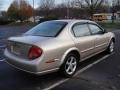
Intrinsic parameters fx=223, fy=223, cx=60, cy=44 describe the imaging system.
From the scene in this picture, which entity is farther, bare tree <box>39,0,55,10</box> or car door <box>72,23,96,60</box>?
bare tree <box>39,0,55,10</box>

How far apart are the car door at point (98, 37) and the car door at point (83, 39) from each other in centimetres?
27

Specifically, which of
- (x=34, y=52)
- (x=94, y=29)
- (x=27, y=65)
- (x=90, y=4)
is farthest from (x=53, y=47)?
(x=90, y=4)

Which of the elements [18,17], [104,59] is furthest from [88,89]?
[18,17]

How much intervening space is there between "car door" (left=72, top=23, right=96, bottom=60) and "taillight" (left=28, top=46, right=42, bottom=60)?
4.46ft

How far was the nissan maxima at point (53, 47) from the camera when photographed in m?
5.26

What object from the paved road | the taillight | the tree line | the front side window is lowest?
the paved road

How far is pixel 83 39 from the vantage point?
21.5 feet

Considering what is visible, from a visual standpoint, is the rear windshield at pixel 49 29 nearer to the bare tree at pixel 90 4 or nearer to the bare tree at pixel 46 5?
the bare tree at pixel 90 4

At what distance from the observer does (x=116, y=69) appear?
678 cm

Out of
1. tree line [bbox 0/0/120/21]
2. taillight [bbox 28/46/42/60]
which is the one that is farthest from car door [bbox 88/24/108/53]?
tree line [bbox 0/0/120/21]

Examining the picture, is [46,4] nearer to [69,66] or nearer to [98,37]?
[98,37]

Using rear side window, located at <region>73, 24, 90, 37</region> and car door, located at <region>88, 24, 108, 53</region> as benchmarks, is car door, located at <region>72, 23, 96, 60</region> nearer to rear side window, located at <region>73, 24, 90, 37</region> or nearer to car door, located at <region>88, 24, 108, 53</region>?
rear side window, located at <region>73, 24, 90, 37</region>

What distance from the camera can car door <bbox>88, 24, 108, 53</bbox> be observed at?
7.34m

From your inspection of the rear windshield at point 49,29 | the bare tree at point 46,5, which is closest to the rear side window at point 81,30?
the rear windshield at point 49,29
